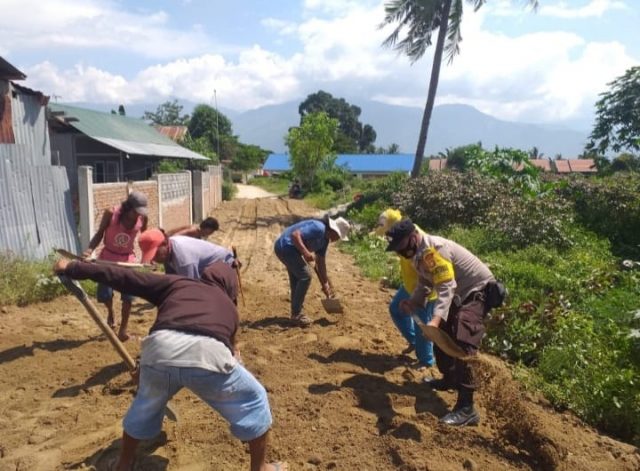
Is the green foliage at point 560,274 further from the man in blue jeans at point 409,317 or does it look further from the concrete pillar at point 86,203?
the concrete pillar at point 86,203

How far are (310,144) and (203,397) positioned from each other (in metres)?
29.6

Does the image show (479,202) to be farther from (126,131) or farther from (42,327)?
(126,131)

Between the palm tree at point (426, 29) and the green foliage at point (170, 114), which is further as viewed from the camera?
the green foliage at point (170, 114)

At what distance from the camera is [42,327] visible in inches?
220

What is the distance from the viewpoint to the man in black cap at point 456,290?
11.9 ft

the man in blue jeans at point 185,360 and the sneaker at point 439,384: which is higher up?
the man in blue jeans at point 185,360

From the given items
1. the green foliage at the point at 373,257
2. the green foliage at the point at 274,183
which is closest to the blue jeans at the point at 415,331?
the green foliage at the point at 373,257

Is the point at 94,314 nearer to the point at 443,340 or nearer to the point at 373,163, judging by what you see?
the point at 443,340

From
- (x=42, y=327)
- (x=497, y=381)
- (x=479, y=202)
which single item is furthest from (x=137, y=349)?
(x=479, y=202)

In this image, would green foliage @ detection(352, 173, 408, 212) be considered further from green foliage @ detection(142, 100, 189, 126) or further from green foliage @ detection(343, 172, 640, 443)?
green foliage @ detection(142, 100, 189, 126)

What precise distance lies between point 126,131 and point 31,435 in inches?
756

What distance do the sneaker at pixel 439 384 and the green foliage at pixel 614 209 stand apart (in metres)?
7.25

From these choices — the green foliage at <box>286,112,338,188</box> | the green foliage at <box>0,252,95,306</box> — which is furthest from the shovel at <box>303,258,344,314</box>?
the green foliage at <box>286,112,338,188</box>

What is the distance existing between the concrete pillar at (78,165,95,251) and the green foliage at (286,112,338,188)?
2449 cm
